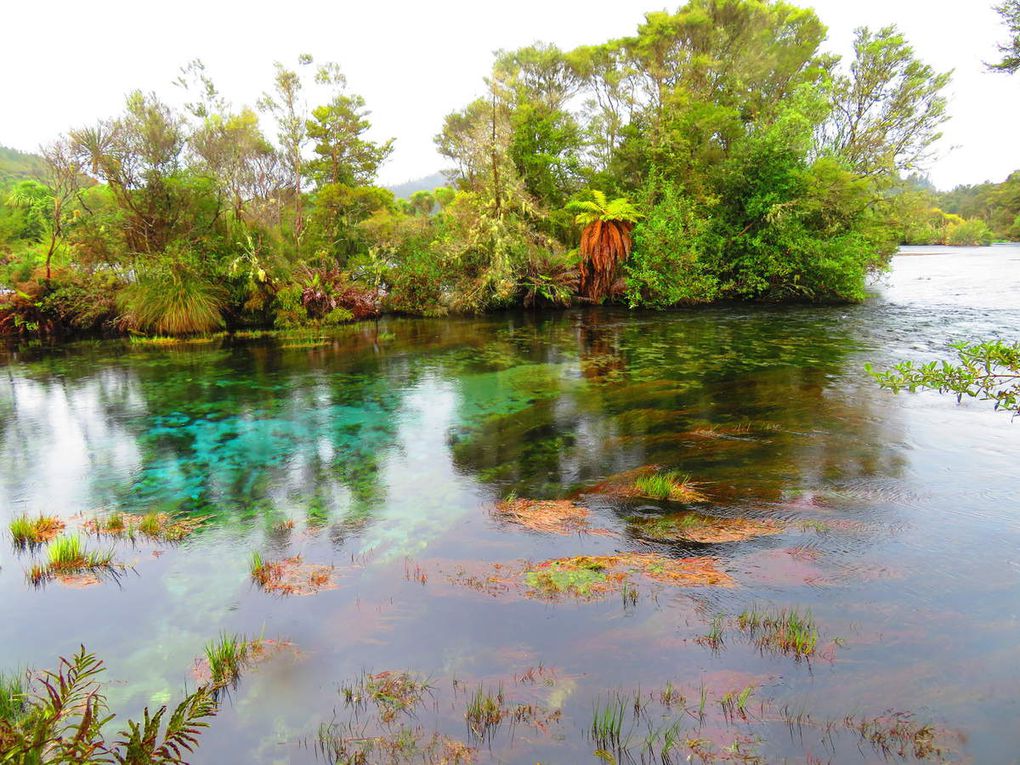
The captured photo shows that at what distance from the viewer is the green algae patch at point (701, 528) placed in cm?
592

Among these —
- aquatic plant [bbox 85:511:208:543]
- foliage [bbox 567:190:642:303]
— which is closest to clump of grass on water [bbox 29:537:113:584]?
aquatic plant [bbox 85:511:208:543]

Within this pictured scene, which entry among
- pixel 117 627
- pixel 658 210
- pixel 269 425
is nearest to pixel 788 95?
pixel 658 210

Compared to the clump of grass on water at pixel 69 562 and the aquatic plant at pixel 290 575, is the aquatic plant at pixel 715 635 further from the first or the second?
the clump of grass on water at pixel 69 562

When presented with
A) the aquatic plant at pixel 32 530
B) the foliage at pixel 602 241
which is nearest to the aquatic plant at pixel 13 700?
→ the aquatic plant at pixel 32 530

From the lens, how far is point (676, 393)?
11.6 meters

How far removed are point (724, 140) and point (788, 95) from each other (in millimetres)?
7390

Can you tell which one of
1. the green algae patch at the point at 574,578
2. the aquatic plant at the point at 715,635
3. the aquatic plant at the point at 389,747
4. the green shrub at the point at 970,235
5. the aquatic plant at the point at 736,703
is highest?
the green shrub at the point at 970,235

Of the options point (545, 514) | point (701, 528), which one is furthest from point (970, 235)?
point (545, 514)

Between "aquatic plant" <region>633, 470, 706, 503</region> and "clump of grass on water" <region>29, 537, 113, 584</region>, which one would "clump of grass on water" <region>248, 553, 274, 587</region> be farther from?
"aquatic plant" <region>633, 470, 706, 503</region>

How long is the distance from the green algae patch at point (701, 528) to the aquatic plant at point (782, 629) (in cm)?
120

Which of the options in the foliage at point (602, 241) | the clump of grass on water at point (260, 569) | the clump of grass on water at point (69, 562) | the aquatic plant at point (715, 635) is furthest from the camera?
the foliage at point (602, 241)

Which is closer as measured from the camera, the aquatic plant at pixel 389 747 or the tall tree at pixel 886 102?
the aquatic plant at pixel 389 747

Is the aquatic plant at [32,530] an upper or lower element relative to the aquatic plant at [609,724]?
upper

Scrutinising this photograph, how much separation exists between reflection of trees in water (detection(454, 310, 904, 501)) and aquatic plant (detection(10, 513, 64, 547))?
16.0 ft
